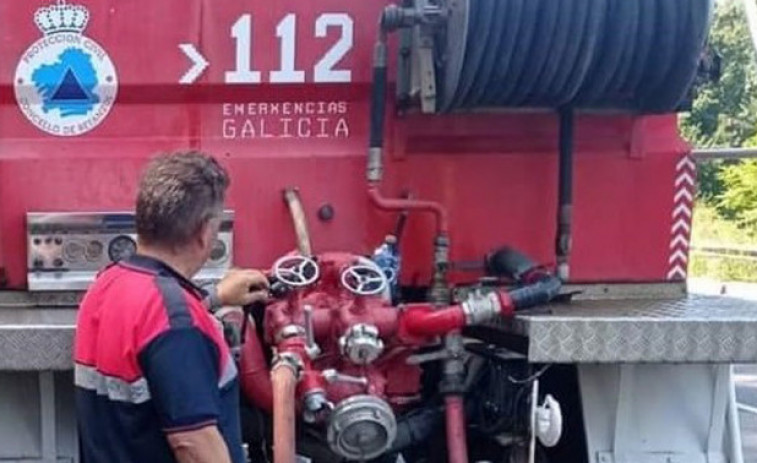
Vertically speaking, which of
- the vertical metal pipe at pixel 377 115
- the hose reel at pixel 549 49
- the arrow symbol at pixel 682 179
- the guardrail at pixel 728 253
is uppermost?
the hose reel at pixel 549 49

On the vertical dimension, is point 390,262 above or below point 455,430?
above

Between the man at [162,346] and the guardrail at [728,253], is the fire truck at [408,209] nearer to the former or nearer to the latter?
the man at [162,346]

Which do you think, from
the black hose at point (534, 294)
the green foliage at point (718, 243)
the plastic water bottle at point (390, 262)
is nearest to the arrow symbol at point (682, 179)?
the black hose at point (534, 294)

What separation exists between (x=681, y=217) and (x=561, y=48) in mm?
858

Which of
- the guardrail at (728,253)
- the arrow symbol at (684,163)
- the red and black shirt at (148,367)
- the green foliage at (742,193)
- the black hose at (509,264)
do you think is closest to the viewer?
the red and black shirt at (148,367)

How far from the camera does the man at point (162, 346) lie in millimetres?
3094

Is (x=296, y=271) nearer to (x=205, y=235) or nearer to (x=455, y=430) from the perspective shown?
(x=455, y=430)

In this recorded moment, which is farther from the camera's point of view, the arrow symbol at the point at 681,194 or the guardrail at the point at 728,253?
the guardrail at the point at 728,253

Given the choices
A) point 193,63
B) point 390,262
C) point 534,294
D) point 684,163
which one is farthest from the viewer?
point 684,163

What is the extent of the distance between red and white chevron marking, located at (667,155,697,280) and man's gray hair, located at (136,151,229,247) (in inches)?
76.9

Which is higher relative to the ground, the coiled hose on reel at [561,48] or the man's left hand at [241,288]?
the coiled hose on reel at [561,48]

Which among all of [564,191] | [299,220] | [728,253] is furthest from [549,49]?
[728,253]

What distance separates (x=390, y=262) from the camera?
4383mm

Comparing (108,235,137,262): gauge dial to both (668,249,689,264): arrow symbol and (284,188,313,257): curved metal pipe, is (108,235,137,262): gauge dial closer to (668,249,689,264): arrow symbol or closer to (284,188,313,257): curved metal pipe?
(284,188,313,257): curved metal pipe
